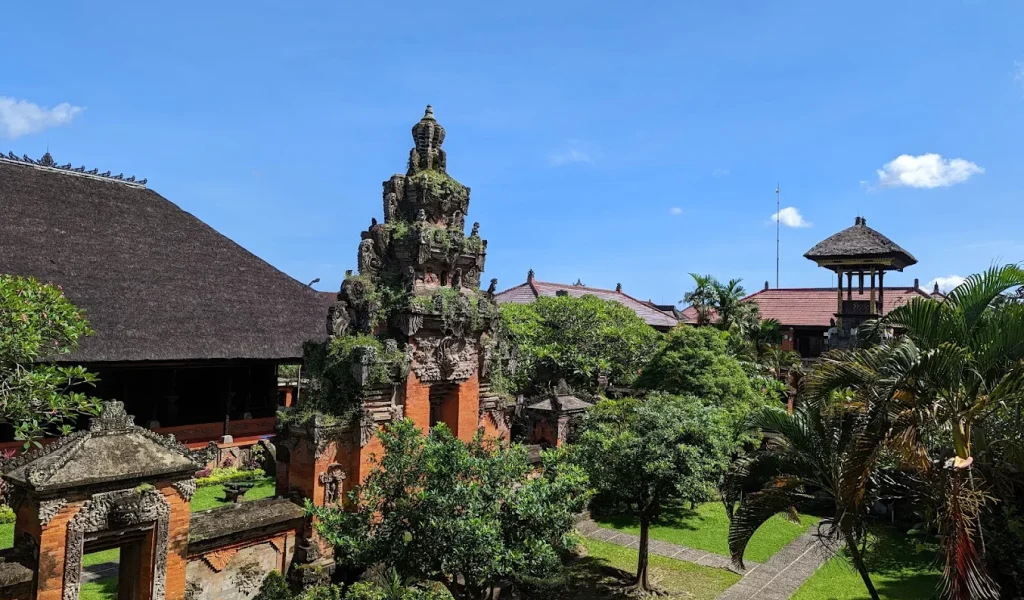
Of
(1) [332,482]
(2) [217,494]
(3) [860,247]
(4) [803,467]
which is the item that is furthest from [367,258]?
(3) [860,247]

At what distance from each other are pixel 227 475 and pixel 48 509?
14.6m

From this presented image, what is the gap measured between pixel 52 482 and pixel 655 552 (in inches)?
529

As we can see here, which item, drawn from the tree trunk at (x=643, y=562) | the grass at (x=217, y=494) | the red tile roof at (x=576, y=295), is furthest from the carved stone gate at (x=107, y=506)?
the red tile roof at (x=576, y=295)

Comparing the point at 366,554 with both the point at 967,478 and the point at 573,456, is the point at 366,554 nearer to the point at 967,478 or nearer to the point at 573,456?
the point at 573,456

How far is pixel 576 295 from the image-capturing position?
50000mm

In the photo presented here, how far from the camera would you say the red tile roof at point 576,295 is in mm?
47844

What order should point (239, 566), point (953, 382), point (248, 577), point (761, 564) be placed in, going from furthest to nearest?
point (761, 564), point (248, 577), point (239, 566), point (953, 382)

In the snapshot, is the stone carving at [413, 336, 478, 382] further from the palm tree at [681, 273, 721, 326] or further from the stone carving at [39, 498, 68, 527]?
the palm tree at [681, 273, 721, 326]

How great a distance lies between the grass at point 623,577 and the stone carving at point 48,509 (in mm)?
8012

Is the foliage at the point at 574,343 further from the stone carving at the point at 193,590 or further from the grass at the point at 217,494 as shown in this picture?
the stone carving at the point at 193,590

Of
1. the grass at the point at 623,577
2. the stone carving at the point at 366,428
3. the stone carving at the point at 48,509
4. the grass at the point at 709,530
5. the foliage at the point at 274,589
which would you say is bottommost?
the grass at the point at 623,577

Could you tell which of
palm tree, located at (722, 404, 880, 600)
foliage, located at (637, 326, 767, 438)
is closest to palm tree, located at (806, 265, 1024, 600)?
palm tree, located at (722, 404, 880, 600)

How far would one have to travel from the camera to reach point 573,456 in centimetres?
1463

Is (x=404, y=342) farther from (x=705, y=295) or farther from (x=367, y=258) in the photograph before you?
(x=705, y=295)
